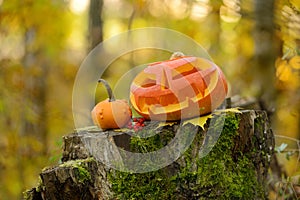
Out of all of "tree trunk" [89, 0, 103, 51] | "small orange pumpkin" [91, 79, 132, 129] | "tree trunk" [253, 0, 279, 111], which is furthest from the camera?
"tree trunk" [89, 0, 103, 51]

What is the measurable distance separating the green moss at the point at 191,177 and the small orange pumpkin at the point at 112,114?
158 millimetres

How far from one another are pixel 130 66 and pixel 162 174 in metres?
3.87

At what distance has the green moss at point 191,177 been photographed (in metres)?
1.94

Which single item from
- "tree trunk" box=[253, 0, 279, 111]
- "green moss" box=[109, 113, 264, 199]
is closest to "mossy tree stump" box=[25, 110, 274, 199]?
"green moss" box=[109, 113, 264, 199]

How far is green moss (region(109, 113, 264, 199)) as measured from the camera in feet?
6.36

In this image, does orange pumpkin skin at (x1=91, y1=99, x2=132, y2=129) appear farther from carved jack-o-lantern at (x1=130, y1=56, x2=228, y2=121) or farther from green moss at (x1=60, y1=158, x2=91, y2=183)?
green moss at (x1=60, y1=158, x2=91, y2=183)

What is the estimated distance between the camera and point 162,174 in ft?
6.43

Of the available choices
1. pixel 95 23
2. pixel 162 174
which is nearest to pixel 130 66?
pixel 95 23

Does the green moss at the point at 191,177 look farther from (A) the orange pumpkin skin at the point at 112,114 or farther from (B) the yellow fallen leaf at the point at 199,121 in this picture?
(A) the orange pumpkin skin at the point at 112,114

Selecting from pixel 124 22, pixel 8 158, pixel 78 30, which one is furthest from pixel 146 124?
pixel 78 30

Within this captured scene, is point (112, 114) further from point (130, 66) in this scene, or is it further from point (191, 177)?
point (130, 66)

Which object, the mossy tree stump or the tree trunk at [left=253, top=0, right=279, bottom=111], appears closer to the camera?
the mossy tree stump

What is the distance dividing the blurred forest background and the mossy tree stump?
51cm

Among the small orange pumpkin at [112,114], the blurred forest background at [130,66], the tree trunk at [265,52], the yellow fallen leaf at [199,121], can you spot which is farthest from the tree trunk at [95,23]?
the yellow fallen leaf at [199,121]
